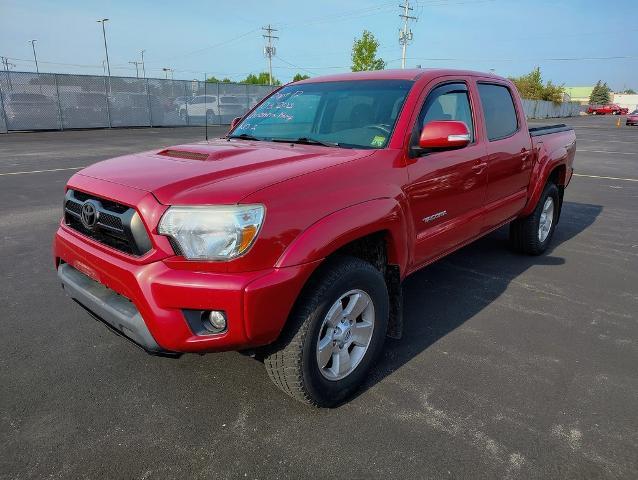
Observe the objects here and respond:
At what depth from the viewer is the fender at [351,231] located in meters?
2.23

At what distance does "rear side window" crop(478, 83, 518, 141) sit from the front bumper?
253 cm

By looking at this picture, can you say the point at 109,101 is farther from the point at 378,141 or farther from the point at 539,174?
the point at 378,141

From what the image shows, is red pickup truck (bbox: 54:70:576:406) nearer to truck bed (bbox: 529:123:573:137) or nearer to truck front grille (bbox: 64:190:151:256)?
truck front grille (bbox: 64:190:151:256)

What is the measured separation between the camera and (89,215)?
2.53 metres

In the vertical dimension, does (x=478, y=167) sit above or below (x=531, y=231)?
above

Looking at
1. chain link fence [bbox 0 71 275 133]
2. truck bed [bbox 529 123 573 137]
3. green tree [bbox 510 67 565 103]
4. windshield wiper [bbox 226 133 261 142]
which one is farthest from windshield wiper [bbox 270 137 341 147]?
green tree [bbox 510 67 565 103]

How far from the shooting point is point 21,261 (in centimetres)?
474

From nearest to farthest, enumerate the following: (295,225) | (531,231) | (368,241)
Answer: (295,225) < (368,241) < (531,231)

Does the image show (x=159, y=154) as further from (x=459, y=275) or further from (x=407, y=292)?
(x=459, y=275)

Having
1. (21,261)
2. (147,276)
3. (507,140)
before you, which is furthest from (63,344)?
(507,140)

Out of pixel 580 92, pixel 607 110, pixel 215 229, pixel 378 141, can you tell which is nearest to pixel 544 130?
pixel 378 141

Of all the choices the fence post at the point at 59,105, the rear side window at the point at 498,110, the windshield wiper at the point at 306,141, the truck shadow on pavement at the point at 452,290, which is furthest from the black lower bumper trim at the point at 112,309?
the fence post at the point at 59,105

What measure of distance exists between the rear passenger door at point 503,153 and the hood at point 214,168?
161cm

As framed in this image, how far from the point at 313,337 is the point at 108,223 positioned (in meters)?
1.19
